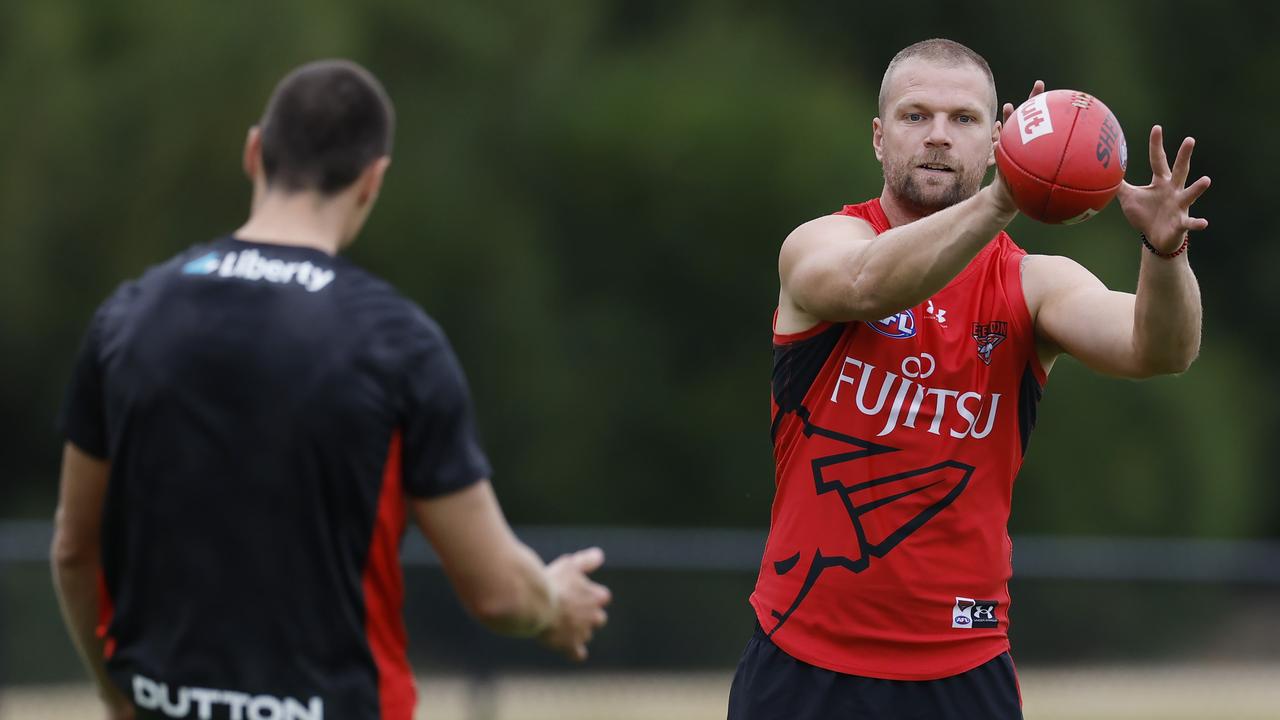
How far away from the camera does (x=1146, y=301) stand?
14.1ft

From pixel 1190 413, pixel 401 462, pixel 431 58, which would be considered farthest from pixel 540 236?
pixel 401 462

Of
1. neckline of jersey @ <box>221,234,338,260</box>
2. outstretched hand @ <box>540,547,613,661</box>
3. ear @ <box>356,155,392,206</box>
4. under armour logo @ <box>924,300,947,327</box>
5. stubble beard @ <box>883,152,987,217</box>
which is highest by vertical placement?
stubble beard @ <box>883,152,987,217</box>

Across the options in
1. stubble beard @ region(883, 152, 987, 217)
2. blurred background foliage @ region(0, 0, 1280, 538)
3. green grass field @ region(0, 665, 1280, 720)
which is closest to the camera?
stubble beard @ region(883, 152, 987, 217)

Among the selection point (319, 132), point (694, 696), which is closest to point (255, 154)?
point (319, 132)

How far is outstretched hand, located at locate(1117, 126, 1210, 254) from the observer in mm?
4223

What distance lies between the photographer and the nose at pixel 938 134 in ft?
15.3

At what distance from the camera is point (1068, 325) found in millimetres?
4531

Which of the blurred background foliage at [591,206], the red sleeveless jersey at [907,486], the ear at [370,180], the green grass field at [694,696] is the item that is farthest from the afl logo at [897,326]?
the blurred background foliage at [591,206]

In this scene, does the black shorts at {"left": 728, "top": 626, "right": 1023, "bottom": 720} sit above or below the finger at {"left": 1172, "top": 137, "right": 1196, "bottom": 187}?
below

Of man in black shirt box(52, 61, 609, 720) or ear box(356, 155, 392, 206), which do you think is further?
ear box(356, 155, 392, 206)

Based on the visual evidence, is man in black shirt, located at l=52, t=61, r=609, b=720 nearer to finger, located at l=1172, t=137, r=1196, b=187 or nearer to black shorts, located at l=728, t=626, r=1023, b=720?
black shorts, located at l=728, t=626, r=1023, b=720

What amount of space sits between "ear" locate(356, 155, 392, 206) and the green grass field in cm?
828

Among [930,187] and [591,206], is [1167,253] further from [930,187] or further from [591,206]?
[591,206]

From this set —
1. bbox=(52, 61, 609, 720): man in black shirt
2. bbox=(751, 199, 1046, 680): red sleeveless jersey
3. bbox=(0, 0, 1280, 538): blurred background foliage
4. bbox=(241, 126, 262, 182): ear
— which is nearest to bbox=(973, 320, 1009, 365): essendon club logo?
bbox=(751, 199, 1046, 680): red sleeveless jersey
